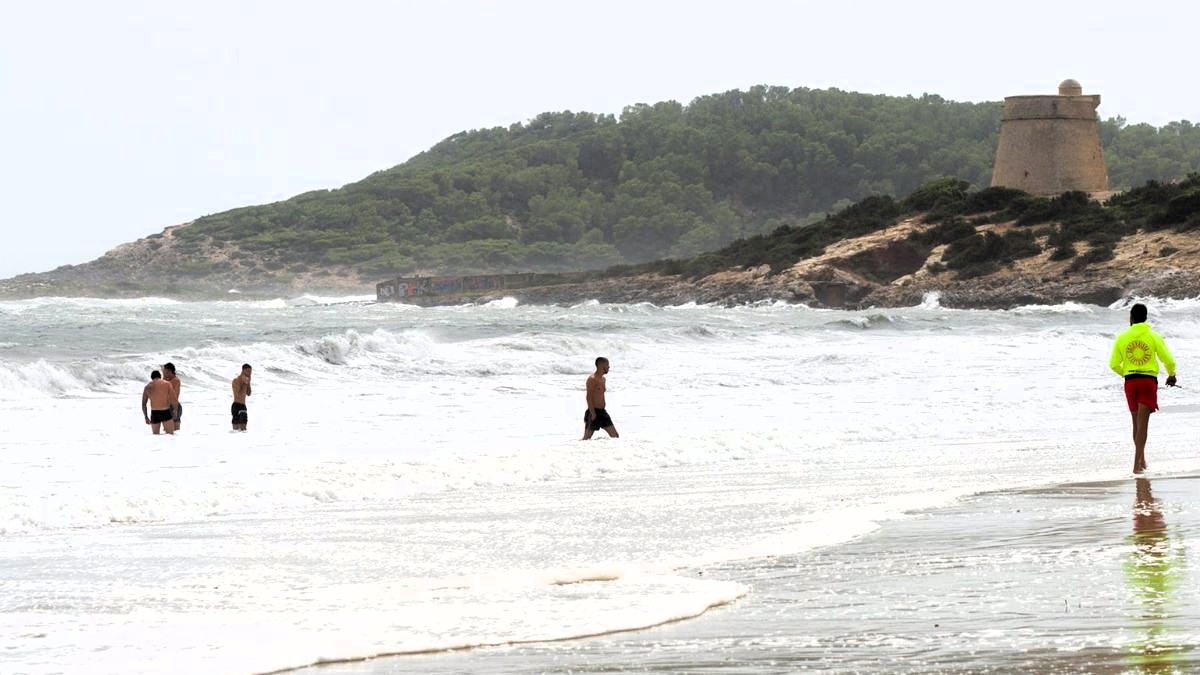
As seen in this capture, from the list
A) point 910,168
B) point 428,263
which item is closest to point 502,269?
point 428,263

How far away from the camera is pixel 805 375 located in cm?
2745

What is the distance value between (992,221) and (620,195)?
85.3 m

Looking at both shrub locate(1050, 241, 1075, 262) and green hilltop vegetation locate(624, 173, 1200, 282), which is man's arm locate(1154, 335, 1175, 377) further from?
shrub locate(1050, 241, 1075, 262)

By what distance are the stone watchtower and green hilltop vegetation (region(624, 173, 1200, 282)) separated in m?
2.67

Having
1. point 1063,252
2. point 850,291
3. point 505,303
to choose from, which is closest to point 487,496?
point 1063,252

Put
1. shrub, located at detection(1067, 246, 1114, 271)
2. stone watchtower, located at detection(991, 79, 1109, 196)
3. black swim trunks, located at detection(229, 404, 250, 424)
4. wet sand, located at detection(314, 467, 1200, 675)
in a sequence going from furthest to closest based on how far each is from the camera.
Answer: stone watchtower, located at detection(991, 79, 1109, 196) → shrub, located at detection(1067, 246, 1114, 271) → black swim trunks, located at detection(229, 404, 250, 424) → wet sand, located at detection(314, 467, 1200, 675)

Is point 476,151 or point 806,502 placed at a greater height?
point 476,151

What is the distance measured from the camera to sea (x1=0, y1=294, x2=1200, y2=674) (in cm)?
666

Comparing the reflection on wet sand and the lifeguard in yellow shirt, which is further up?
the lifeguard in yellow shirt

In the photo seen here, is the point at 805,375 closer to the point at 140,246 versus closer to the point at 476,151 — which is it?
the point at 140,246

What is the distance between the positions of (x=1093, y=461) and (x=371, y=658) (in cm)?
882

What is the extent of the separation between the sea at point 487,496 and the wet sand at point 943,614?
0.05m

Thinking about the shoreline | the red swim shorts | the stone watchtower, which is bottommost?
the red swim shorts

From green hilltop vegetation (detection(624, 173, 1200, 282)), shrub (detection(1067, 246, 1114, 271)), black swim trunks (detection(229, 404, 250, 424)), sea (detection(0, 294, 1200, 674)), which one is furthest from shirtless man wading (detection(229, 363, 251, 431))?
shrub (detection(1067, 246, 1114, 271))
